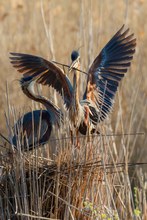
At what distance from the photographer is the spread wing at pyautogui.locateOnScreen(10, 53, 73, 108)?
3461 millimetres

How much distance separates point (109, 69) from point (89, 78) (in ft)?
0.55

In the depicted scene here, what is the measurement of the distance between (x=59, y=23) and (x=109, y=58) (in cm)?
457

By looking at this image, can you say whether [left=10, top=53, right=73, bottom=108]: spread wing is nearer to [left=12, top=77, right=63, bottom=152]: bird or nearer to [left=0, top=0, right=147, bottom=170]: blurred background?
[left=12, top=77, right=63, bottom=152]: bird

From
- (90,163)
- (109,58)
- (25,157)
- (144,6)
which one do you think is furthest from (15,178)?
(144,6)

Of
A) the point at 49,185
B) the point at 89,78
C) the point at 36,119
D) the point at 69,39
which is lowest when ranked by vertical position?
the point at 49,185

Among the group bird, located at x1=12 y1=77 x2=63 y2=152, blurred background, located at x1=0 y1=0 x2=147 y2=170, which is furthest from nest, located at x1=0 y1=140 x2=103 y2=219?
blurred background, located at x1=0 y1=0 x2=147 y2=170

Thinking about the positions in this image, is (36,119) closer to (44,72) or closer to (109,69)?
(44,72)

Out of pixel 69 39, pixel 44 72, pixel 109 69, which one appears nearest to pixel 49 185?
pixel 44 72

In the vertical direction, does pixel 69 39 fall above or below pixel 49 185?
above

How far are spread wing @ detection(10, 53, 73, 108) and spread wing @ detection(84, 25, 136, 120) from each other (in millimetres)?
165

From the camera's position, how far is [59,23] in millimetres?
8203

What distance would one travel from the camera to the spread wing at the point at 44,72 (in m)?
3.46

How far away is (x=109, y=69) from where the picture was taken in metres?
3.71

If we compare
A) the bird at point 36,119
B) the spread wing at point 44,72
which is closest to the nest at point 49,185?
A: the bird at point 36,119
